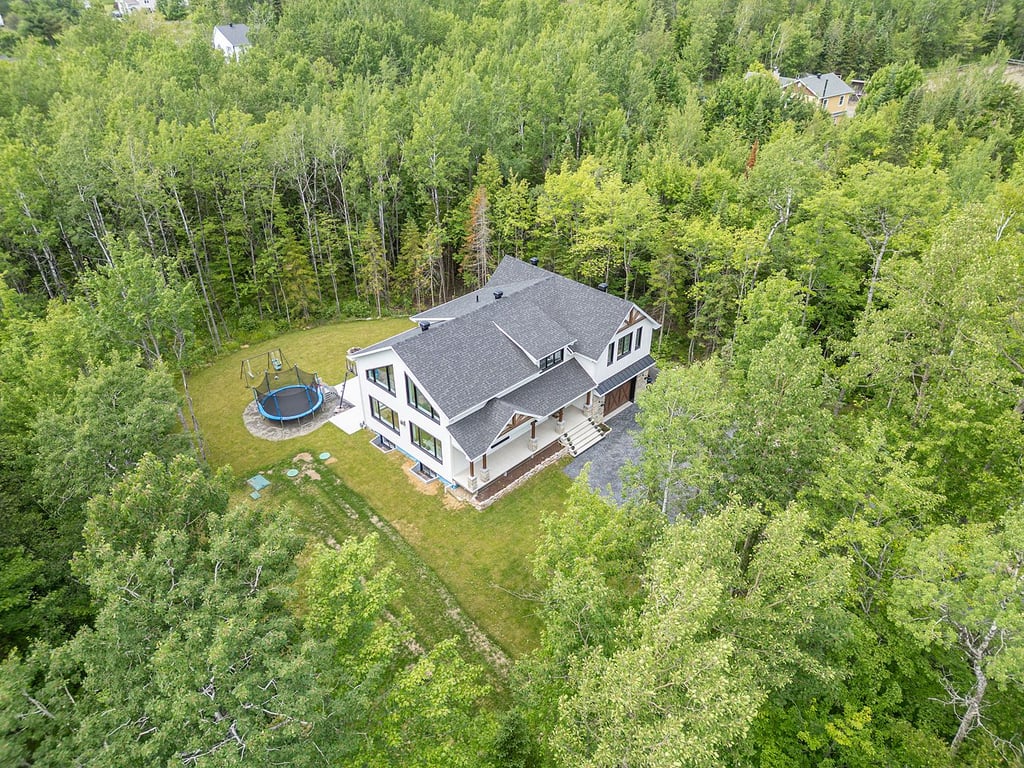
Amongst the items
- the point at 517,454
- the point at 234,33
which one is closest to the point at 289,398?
the point at 517,454

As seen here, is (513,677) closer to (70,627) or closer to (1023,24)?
(70,627)

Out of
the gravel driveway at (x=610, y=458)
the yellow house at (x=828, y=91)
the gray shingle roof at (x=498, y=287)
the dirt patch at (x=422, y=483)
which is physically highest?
the yellow house at (x=828, y=91)

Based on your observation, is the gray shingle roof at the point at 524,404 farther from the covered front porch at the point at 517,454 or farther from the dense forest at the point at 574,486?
the dense forest at the point at 574,486

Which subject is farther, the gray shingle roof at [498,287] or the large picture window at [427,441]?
the gray shingle roof at [498,287]

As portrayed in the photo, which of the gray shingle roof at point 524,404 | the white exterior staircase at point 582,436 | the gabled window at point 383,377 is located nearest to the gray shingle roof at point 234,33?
the gabled window at point 383,377

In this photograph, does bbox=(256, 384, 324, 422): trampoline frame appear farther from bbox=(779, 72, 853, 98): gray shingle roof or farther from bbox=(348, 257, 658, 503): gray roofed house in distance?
bbox=(779, 72, 853, 98): gray shingle roof

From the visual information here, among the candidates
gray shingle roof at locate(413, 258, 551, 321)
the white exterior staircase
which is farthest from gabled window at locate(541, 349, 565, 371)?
gray shingle roof at locate(413, 258, 551, 321)
